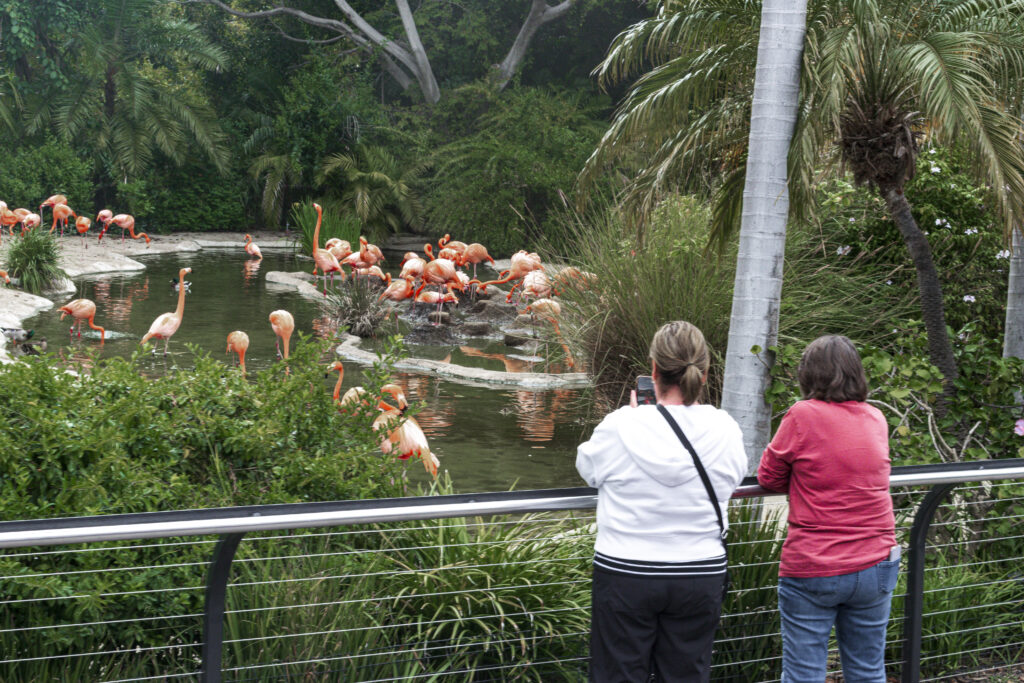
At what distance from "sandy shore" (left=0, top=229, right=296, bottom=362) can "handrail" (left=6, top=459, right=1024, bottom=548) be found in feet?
19.4

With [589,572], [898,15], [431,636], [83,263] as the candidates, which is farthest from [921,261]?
[83,263]

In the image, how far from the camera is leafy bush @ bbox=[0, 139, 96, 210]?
2455 centimetres

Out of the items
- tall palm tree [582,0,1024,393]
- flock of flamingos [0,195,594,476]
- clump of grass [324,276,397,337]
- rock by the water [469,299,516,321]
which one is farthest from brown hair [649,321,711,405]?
rock by the water [469,299,516,321]

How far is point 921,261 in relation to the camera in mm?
5684

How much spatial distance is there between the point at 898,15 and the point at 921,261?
1.45 m

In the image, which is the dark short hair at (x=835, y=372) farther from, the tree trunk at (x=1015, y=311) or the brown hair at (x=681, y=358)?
the tree trunk at (x=1015, y=311)

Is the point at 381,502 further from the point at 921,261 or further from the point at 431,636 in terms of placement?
the point at 921,261

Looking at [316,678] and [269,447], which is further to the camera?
[269,447]

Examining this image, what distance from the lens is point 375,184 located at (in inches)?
1070

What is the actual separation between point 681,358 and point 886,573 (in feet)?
2.75

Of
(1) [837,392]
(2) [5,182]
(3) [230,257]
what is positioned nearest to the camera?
(1) [837,392]

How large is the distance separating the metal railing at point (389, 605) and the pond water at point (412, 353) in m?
1.09

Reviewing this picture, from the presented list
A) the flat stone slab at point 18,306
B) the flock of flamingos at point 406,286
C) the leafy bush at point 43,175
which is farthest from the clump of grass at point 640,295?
the leafy bush at point 43,175

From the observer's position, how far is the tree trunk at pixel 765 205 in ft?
15.8
